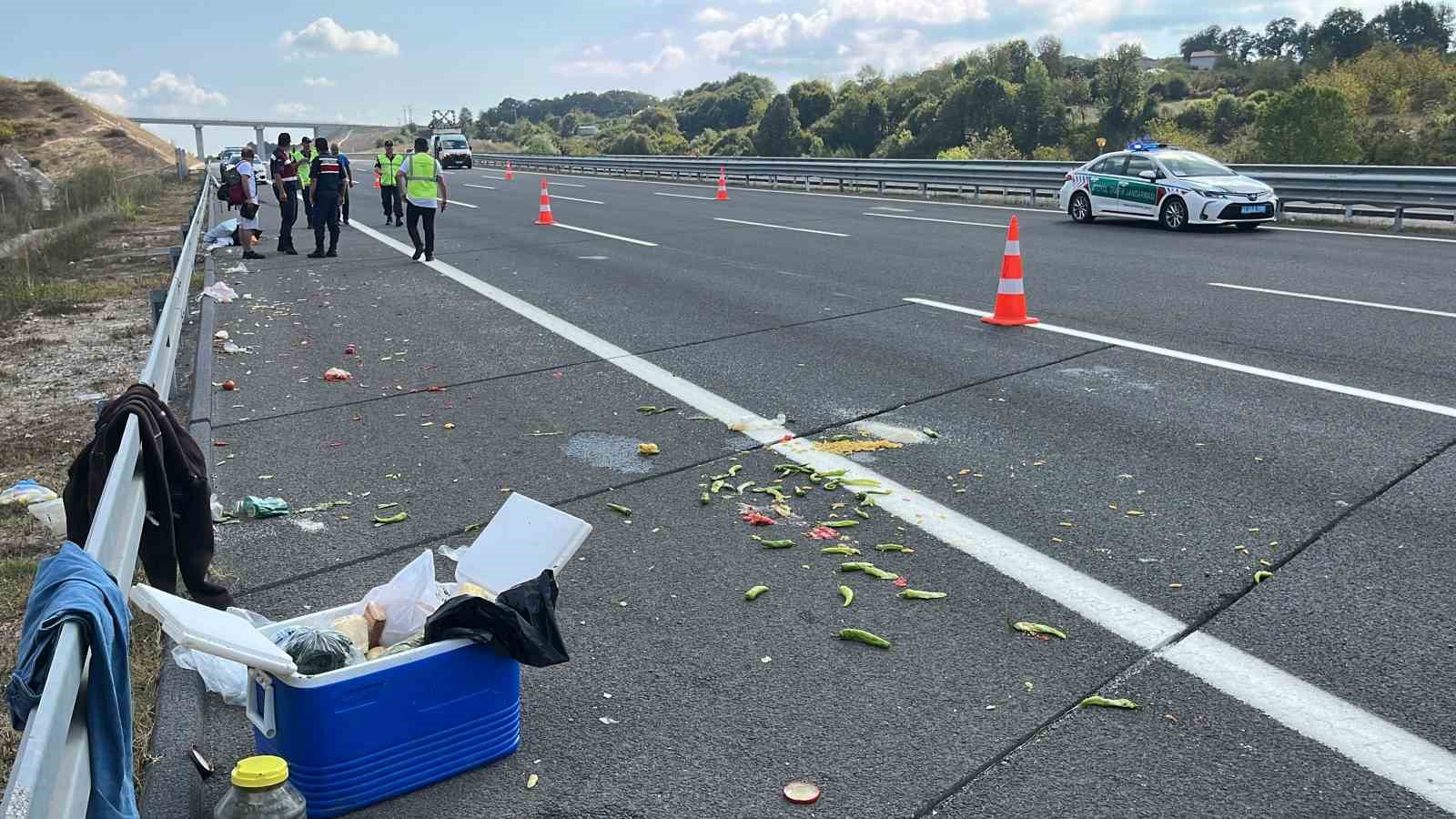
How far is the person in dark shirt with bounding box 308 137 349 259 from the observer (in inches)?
679

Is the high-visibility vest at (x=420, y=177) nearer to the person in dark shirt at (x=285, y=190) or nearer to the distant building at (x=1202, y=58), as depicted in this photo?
the person in dark shirt at (x=285, y=190)

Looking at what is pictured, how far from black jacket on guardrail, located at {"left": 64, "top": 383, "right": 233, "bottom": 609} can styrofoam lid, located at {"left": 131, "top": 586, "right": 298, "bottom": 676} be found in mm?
1166

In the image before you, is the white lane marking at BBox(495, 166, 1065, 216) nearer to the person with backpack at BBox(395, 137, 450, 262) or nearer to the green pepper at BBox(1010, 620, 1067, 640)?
the person with backpack at BBox(395, 137, 450, 262)

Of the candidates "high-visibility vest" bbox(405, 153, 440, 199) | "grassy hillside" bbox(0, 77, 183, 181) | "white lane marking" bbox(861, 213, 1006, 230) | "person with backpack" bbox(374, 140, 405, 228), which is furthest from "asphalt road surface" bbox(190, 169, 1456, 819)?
"grassy hillside" bbox(0, 77, 183, 181)

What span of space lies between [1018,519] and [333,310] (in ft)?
30.5

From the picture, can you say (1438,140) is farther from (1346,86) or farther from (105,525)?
(105,525)

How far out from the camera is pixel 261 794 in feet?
9.86

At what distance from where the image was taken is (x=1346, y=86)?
2159 inches

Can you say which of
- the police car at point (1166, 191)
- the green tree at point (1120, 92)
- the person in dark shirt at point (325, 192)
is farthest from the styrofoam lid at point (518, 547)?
the green tree at point (1120, 92)

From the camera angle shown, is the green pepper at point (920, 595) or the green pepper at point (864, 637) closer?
the green pepper at point (864, 637)

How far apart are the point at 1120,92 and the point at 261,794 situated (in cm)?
7954

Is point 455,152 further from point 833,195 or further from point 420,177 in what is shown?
point 420,177

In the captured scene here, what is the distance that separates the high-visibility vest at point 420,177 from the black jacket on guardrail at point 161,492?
1217 centimetres

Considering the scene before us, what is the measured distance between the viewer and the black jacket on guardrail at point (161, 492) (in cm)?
412
